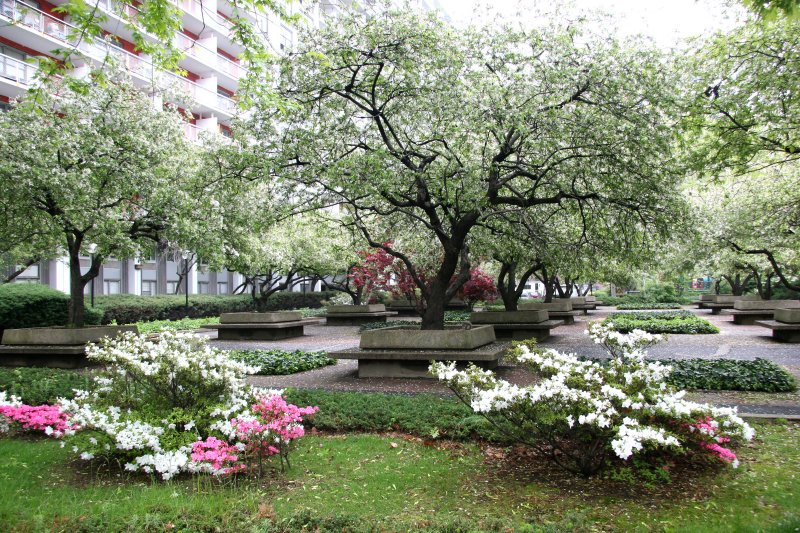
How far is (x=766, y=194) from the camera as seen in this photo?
17.4 meters

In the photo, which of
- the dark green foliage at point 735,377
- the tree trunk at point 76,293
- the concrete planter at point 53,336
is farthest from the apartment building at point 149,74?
the dark green foliage at point 735,377

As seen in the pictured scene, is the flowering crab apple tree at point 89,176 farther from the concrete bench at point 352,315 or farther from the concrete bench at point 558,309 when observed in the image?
the concrete bench at point 558,309

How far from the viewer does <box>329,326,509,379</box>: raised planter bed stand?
10062 mm

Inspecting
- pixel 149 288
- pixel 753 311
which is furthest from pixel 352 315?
pixel 753 311

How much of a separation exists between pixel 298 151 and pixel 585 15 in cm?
530

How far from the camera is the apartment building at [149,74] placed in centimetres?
2089

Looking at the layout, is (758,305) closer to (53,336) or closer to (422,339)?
(422,339)

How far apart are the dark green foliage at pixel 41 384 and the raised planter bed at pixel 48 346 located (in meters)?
1.50

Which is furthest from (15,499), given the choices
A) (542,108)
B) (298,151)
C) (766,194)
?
(766,194)

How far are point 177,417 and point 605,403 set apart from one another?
3.92 m

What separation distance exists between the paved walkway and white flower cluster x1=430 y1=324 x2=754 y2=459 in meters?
3.10

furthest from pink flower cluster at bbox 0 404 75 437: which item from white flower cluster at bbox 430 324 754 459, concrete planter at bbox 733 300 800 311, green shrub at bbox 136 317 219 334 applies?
concrete planter at bbox 733 300 800 311

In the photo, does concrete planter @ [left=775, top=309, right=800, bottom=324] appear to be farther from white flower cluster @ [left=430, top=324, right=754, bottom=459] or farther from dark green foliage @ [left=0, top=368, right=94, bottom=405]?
dark green foliage @ [left=0, top=368, right=94, bottom=405]

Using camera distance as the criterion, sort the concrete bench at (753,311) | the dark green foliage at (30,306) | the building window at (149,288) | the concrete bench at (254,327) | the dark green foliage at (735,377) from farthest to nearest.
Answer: the building window at (149,288)
the concrete bench at (753,311)
the concrete bench at (254,327)
the dark green foliage at (30,306)
the dark green foliage at (735,377)
